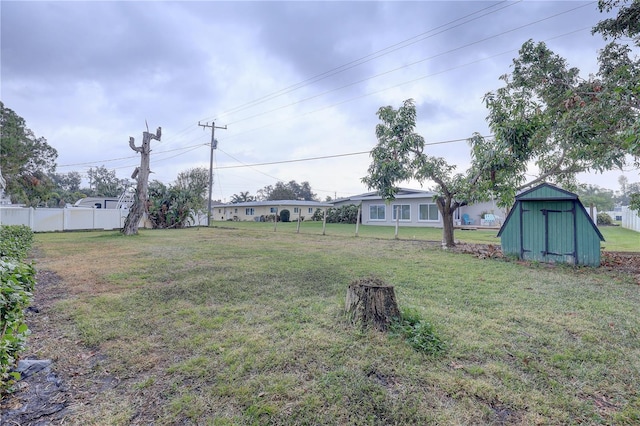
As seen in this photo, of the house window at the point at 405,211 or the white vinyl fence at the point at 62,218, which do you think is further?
the house window at the point at 405,211

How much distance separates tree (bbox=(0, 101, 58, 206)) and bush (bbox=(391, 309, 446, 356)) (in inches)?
882

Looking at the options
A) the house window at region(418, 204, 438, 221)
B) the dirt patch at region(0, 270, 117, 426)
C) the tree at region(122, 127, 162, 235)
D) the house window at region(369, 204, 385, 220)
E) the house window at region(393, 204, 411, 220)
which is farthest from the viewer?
the house window at region(369, 204, 385, 220)

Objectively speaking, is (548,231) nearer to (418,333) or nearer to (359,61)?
(418,333)

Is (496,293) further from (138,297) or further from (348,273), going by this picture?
(138,297)

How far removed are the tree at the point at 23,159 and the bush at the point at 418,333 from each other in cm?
2240

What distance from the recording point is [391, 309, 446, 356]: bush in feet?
8.93

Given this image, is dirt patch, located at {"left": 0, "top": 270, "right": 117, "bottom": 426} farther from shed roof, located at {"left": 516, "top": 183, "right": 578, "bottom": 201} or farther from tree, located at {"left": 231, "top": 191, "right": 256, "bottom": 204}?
tree, located at {"left": 231, "top": 191, "right": 256, "bottom": 204}

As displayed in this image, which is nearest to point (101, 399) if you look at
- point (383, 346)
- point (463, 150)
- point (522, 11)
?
point (383, 346)

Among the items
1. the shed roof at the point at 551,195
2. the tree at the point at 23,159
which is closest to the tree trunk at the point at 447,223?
the shed roof at the point at 551,195

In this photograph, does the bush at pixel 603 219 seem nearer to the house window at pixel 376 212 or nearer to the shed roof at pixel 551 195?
the house window at pixel 376 212

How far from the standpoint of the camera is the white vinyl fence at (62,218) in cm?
1554

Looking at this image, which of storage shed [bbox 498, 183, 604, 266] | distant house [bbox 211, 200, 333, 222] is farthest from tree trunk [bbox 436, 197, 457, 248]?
distant house [bbox 211, 200, 333, 222]

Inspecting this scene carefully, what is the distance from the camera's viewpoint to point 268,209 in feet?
117

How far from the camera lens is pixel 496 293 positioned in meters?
4.66
